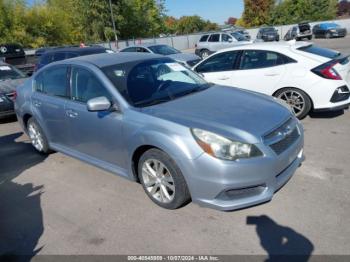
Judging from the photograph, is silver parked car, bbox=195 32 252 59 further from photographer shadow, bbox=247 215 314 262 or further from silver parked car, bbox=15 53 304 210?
photographer shadow, bbox=247 215 314 262

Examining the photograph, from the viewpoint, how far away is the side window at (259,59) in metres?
6.47

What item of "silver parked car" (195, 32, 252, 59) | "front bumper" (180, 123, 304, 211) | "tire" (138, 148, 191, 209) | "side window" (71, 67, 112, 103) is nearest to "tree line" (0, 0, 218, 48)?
"silver parked car" (195, 32, 252, 59)

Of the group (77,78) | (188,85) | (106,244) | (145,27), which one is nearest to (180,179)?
(106,244)

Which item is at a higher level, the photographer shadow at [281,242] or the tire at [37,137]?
the tire at [37,137]

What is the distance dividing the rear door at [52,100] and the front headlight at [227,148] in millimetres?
2370

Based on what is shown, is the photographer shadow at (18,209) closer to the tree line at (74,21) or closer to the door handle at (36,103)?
the door handle at (36,103)

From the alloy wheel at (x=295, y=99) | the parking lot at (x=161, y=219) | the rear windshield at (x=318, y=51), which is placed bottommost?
the parking lot at (x=161, y=219)

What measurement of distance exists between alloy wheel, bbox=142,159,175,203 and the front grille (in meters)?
1.07

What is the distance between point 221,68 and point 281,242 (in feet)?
15.7

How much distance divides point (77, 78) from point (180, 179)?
2100 millimetres

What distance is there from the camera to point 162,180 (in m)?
3.60

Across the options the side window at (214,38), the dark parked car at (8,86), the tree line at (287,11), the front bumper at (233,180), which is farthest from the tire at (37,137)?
the tree line at (287,11)

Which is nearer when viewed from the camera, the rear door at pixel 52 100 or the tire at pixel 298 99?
the rear door at pixel 52 100

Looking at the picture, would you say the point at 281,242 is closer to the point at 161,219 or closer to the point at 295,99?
the point at 161,219
